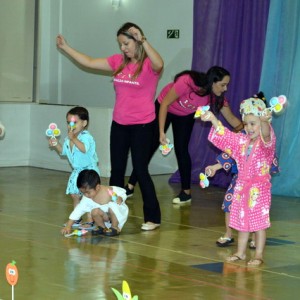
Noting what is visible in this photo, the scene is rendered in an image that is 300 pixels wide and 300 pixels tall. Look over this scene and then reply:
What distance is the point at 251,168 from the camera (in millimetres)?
5977

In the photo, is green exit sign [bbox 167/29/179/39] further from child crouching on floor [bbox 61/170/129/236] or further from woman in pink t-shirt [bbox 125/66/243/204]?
child crouching on floor [bbox 61/170/129/236]

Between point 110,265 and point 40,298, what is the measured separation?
0.98 m

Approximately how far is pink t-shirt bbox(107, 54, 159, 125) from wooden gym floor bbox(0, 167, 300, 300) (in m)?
0.94

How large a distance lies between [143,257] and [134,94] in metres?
1.55

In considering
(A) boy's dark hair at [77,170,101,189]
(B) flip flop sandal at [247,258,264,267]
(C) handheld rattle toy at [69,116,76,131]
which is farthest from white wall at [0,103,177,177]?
A: (B) flip flop sandal at [247,258,264,267]

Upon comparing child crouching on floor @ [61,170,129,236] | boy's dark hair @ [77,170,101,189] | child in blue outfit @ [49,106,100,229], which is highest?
child in blue outfit @ [49,106,100,229]

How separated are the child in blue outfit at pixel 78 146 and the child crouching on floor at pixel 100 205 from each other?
0.28 m

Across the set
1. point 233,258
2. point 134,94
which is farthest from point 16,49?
point 233,258

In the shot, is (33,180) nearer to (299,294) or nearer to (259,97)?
A: (259,97)

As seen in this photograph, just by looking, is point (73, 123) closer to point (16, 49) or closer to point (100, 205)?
point (100, 205)

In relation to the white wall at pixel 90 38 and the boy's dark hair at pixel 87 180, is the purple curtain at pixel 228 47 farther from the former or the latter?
the boy's dark hair at pixel 87 180

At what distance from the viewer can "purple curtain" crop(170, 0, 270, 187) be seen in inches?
388

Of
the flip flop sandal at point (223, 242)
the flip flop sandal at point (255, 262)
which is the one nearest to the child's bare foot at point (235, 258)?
the flip flop sandal at point (255, 262)

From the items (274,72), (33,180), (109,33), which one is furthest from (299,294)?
(109,33)
